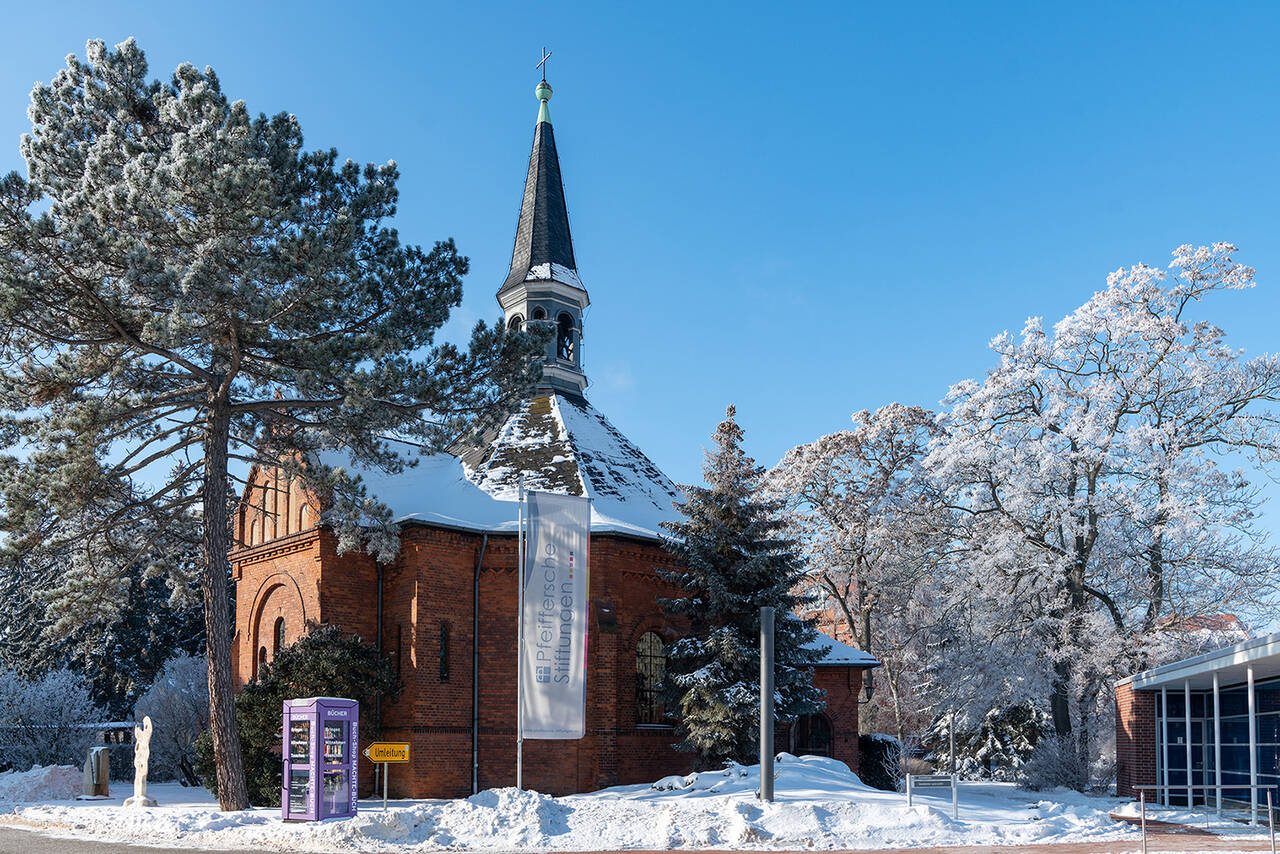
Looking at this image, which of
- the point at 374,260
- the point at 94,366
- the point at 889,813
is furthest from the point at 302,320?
the point at 889,813

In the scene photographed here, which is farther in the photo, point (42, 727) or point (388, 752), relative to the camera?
point (42, 727)

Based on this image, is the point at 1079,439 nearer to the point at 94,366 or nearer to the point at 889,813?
the point at 889,813

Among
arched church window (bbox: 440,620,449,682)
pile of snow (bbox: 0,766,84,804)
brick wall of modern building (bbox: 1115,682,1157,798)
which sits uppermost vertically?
arched church window (bbox: 440,620,449,682)

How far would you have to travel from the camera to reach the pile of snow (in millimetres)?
22422

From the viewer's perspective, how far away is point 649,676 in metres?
24.8

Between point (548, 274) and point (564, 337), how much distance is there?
192 centimetres

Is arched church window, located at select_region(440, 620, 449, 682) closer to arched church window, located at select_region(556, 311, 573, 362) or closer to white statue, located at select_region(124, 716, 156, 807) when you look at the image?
white statue, located at select_region(124, 716, 156, 807)

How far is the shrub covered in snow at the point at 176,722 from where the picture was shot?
29125 millimetres

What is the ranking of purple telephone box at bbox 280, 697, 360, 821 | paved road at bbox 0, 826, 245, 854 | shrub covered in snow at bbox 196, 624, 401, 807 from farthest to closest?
shrub covered in snow at bbox 196, 624, 401, 807
purple telephone box at bbox 280, 697, 360, 821
paved road at bbox 0, 826, 245, 854

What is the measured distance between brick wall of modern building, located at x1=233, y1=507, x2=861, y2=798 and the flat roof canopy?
10161mm

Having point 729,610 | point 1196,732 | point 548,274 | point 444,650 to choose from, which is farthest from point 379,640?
point 1196,732

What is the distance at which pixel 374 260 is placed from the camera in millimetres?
18781

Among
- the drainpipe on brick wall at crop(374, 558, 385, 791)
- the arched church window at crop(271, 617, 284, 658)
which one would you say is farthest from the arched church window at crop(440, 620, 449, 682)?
the arched church window at crop(271, 617, 284, 658)

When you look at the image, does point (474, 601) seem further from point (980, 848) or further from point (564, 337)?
point (980, 848)
